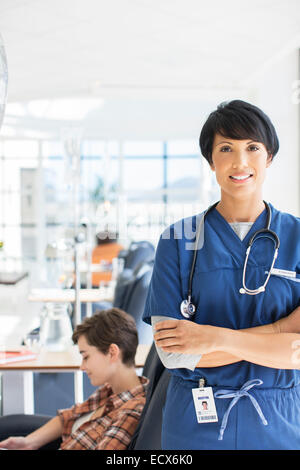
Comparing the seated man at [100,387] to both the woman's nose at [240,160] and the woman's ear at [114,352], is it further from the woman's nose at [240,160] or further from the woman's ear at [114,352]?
the woman's nose at [240,160]

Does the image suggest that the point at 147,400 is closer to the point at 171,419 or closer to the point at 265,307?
the point at 171,419

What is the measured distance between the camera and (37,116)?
6.52 metres

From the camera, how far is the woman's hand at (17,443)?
1788mm

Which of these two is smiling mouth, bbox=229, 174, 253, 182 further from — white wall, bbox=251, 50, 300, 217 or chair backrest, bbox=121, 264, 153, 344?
chair backrest, bbox=121, 264, 153, 344

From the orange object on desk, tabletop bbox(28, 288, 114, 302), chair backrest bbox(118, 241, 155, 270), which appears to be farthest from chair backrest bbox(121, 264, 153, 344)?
the orange object on desk

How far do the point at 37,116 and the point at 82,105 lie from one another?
5.76ft

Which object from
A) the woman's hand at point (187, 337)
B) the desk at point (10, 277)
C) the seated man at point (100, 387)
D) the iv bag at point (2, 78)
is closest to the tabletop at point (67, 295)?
the desk at point (10, 277)

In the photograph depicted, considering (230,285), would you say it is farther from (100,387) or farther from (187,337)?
(100,387)

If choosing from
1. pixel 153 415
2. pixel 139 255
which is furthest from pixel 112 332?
pixel 139 255

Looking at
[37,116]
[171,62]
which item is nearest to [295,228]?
[171,62]

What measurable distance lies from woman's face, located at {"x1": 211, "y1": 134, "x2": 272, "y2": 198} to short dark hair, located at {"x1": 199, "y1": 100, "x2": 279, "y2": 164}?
12 millimetres

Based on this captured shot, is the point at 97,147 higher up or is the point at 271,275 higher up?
the point at 97,147

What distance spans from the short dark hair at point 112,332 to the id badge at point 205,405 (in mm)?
714

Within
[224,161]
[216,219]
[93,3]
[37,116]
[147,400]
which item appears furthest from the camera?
[37,116]
